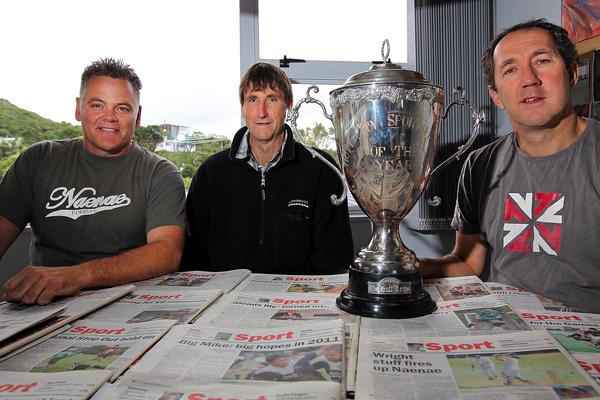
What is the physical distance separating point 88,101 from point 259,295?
3.21 ft

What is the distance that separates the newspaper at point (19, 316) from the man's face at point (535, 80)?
1.21 metres

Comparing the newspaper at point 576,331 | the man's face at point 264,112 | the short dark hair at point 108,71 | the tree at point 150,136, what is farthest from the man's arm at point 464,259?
the tree at point 150,136

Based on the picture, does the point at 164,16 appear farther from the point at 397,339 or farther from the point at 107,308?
the point at 397,339

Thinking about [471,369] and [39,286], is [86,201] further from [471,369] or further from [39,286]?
[471,369]

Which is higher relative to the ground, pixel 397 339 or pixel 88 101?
pixel 88 101

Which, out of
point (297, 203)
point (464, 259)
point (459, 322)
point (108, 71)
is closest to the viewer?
point (459, 322)

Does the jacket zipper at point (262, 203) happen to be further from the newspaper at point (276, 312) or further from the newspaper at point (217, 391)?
the newspaper at point (217, 391)

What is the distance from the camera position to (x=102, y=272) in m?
1.06

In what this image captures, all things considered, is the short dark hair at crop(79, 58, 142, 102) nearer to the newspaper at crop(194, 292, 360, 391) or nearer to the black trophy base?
the newspaper at crop(194, 292, 360, 391)

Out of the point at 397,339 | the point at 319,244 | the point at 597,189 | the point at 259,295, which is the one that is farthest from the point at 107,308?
the point at 597,189

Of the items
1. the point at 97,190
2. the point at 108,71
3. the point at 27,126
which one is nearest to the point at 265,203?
the point at 97,190

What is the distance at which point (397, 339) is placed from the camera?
714mm

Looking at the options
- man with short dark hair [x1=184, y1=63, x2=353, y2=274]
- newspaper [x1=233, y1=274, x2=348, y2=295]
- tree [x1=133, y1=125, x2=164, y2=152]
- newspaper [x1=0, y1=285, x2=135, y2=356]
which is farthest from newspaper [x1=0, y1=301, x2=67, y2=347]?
tree [x1=133, y1=125, x2=164, y2=152]

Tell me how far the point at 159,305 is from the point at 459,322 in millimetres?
550
